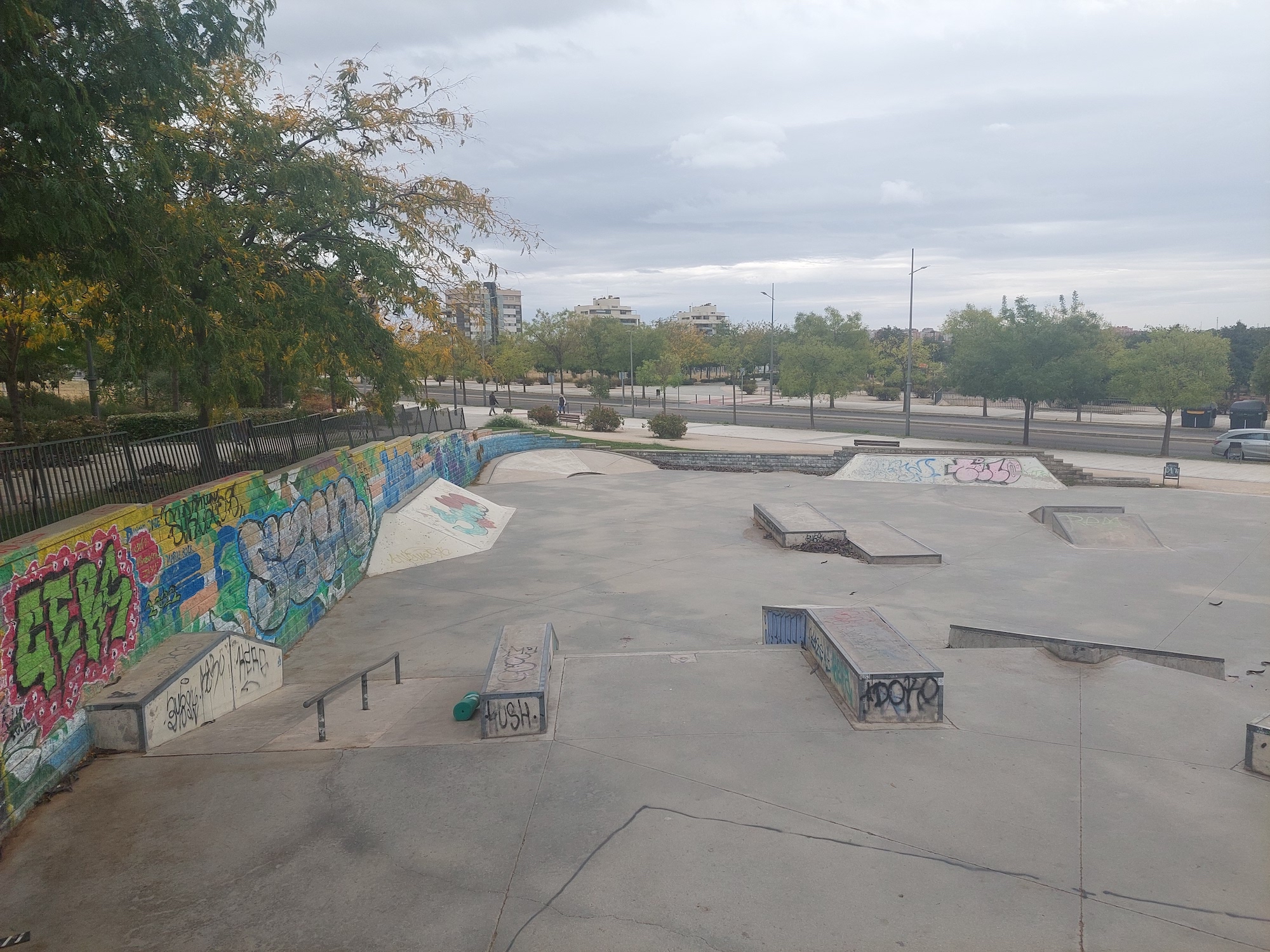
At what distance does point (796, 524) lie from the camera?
20.0m

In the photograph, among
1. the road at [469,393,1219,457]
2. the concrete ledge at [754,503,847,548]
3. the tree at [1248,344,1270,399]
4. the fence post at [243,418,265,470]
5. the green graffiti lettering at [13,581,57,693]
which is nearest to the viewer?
the green graffiti lettering at [13,581,57,693]

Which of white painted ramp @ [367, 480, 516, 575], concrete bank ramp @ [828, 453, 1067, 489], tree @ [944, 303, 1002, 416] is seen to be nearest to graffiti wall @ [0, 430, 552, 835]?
white painted ramp @ [367, 480, 516, 575]

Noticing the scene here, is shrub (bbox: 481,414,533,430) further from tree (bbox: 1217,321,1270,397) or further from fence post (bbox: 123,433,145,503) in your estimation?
tree (bbox: 1217,321,1270,397)

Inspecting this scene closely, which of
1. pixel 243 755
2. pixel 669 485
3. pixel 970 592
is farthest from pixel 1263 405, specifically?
pixel 243 755

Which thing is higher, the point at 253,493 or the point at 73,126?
the point at 73,126

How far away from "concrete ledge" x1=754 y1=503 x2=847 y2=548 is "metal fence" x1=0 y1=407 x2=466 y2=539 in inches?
421

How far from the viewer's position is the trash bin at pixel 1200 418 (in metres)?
52.9

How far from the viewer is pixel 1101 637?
12.8 m

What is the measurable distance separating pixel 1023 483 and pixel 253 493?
85.0 ft

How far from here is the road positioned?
141 ft

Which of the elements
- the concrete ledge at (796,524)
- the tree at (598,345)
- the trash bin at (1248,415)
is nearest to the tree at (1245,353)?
the trash bin at (1248,415)

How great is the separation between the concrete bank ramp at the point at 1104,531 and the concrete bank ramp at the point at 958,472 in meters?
8.01

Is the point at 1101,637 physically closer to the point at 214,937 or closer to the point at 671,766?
the point at 671,766

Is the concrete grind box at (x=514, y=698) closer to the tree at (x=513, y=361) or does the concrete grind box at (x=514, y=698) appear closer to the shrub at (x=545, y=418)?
the shrub at (x=545, y=418)
